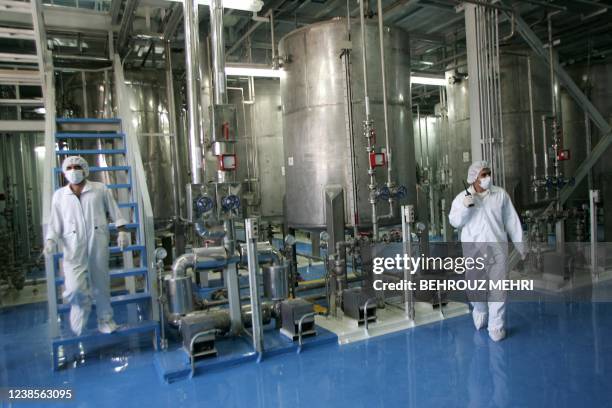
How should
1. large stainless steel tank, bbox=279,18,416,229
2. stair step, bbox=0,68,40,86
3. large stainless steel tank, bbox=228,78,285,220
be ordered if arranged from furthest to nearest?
large stainless steel tank, bbox=228,78,285,220 → stair step, bbox=0,68,40,86 → large stainless steel tank, bbox=279,18,416,229

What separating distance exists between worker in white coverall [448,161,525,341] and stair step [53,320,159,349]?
332cm

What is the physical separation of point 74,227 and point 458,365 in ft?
12.6

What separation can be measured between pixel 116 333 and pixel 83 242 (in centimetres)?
97

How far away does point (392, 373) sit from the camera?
4.04m

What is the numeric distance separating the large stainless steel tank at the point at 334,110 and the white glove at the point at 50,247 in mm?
3046

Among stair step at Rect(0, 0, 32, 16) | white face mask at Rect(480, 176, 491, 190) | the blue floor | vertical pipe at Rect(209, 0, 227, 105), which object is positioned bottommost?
the blue floor

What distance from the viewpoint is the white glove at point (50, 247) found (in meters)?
4.43

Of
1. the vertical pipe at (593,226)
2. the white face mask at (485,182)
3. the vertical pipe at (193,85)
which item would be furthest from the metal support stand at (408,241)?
the vertical pipe at (593,226)

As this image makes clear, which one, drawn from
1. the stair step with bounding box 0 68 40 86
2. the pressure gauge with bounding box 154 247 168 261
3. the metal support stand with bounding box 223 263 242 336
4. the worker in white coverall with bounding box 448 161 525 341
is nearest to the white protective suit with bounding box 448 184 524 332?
the worker in white coverall with bounding box 448 161 525 341

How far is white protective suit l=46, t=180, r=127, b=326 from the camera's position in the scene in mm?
4566

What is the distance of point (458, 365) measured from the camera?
4109 millimetres

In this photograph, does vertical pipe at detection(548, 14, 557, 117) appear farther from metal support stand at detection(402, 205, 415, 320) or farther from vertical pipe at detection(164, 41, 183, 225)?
vertical pipe at detection(164, 41, 183, 225)

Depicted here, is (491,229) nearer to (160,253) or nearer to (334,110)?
(334,110)

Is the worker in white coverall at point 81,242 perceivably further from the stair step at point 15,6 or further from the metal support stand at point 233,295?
the stair step at point 15,6
